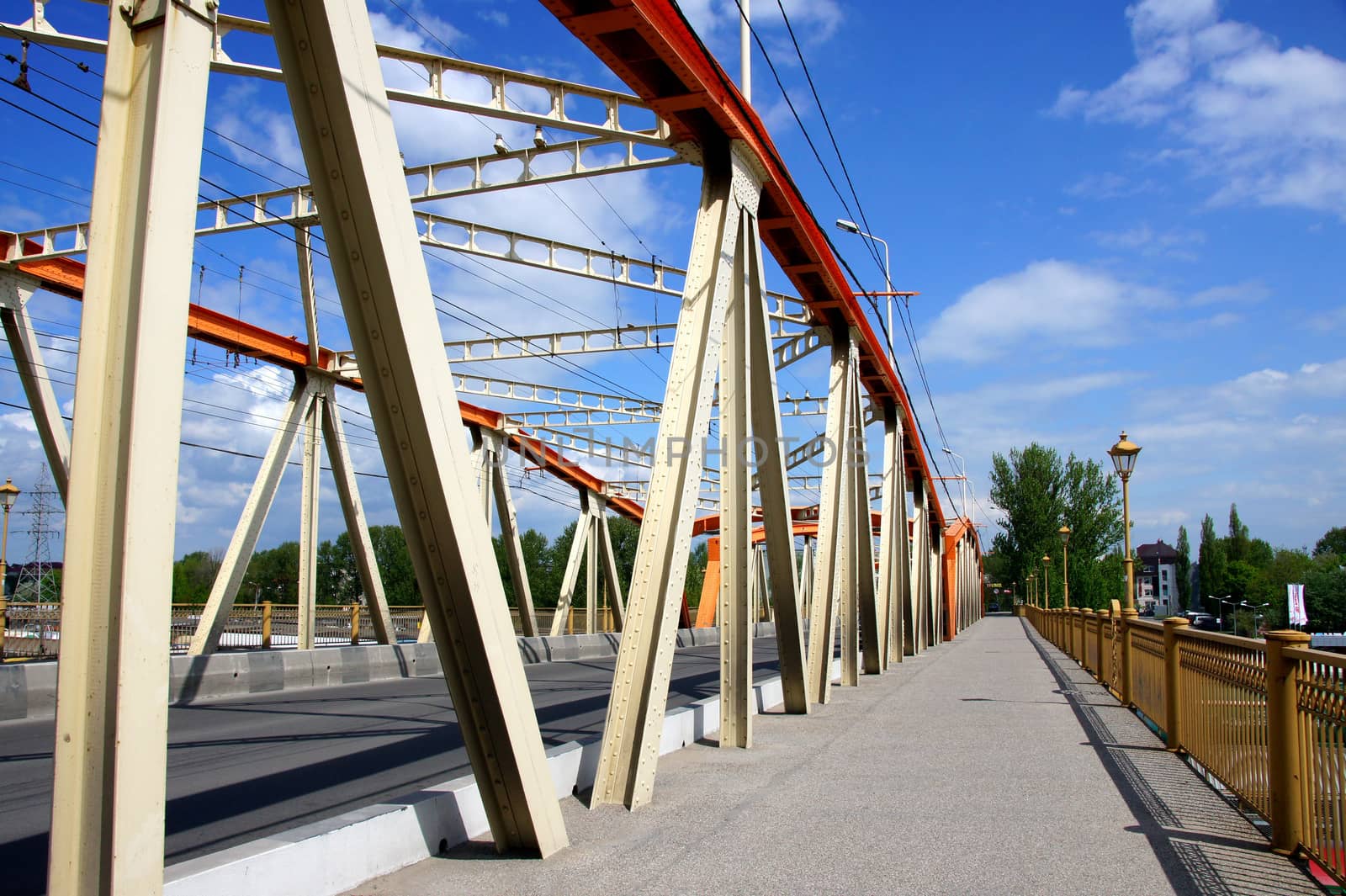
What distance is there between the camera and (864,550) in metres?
17.9

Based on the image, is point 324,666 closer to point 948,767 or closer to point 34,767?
point 34,767

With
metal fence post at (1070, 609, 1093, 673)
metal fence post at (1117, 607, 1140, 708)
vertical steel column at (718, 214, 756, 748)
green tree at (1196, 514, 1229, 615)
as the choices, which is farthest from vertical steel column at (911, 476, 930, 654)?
green tree at (1196, 514, 1229, 615)

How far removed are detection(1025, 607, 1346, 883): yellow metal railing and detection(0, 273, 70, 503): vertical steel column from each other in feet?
45.2

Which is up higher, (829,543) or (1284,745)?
(829,543)

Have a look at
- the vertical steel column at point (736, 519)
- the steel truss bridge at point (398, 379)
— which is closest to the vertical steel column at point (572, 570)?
the steel truss bridge at point (398, 379)

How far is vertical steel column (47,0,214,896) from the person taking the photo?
10.9 ft

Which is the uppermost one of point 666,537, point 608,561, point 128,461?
point 128,461

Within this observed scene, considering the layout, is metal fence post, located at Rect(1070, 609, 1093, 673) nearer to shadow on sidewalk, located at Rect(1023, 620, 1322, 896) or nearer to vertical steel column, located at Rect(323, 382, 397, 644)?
shadow on sidewalk, located at Rect(1023, 620, 1322, 896)

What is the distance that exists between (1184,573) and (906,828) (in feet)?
500

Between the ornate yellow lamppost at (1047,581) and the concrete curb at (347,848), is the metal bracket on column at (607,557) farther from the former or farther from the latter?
the concrete curb at (347,848)

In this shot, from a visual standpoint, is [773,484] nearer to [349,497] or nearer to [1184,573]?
[349,497]

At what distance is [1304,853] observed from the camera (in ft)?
18.0

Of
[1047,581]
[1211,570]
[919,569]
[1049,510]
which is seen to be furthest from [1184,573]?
[919,569]

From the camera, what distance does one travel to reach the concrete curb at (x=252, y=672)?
12039mm
